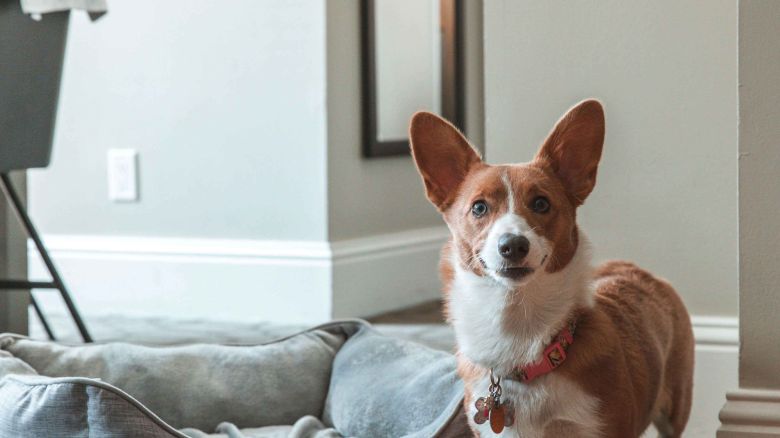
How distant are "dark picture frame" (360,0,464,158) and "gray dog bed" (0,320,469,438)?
145 centimetres

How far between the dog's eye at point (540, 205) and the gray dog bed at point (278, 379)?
541mm

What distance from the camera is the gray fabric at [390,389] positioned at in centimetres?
208

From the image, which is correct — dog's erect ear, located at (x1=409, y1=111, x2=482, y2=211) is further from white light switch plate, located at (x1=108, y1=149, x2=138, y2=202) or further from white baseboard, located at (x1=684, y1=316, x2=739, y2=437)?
white light switch plate, located at (x1=108, y1=149, x2=138, y2=202)

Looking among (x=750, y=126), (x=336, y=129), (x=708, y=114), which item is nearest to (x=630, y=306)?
(x=750, y=126)

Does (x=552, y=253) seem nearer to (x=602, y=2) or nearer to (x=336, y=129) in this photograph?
(x=602, y=2)

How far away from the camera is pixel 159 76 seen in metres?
3.94

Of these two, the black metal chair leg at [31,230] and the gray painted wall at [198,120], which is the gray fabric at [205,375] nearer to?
the black metal chair leg at [31,230]

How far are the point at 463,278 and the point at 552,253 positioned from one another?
0.15 m

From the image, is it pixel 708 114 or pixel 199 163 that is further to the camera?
pixel 199 163

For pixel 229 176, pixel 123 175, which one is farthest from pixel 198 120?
pixel 123 175

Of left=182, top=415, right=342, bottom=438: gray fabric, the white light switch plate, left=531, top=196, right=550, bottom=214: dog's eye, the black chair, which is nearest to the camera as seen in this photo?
left=531, top=196, right=550, bottom=214: dog's eye

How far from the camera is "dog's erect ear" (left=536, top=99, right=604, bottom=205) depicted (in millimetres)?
1734

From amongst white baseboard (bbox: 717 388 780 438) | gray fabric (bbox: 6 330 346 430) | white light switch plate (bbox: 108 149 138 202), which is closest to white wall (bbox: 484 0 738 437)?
gray fabric (bbox: 6 330 346 430)

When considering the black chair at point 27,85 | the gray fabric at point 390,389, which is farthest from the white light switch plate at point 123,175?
the gray fabric at point 390,389
